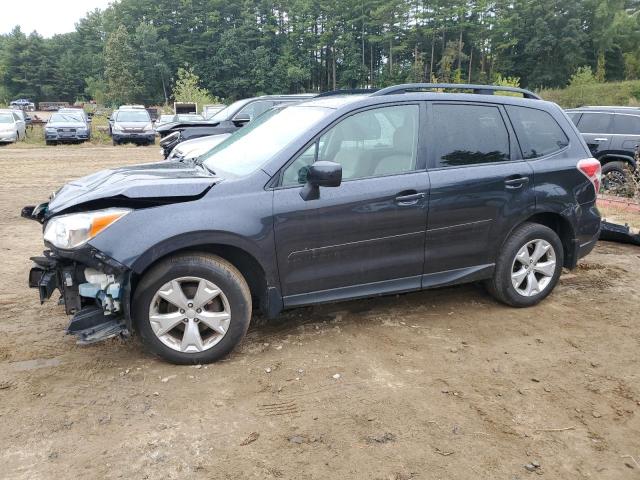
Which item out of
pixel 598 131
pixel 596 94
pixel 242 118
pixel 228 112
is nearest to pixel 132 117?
pixel 228 112

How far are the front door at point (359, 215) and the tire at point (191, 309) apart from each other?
0.38 metres

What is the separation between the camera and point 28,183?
11.7 meters

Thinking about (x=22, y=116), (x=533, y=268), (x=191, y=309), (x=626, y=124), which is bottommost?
(x=533, y=268)

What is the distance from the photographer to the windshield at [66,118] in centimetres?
2365

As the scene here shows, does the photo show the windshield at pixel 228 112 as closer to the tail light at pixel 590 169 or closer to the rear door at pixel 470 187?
the rear door at pixel 470 187

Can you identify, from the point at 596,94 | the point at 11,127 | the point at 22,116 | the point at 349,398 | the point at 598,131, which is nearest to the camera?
the point at 349,398

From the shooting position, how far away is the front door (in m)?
3.66

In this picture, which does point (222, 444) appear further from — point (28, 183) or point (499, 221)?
point (28, 183)

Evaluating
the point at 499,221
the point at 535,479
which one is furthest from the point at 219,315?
Answer: the point at 499,221

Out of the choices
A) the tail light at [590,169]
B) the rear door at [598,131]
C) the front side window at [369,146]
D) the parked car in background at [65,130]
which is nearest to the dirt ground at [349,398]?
the tail light at [590,169]

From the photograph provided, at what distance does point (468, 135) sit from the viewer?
4320mm

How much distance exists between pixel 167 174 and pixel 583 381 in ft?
10.4

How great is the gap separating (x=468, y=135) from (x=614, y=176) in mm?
7718

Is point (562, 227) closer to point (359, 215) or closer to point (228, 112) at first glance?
point (359, 215)
